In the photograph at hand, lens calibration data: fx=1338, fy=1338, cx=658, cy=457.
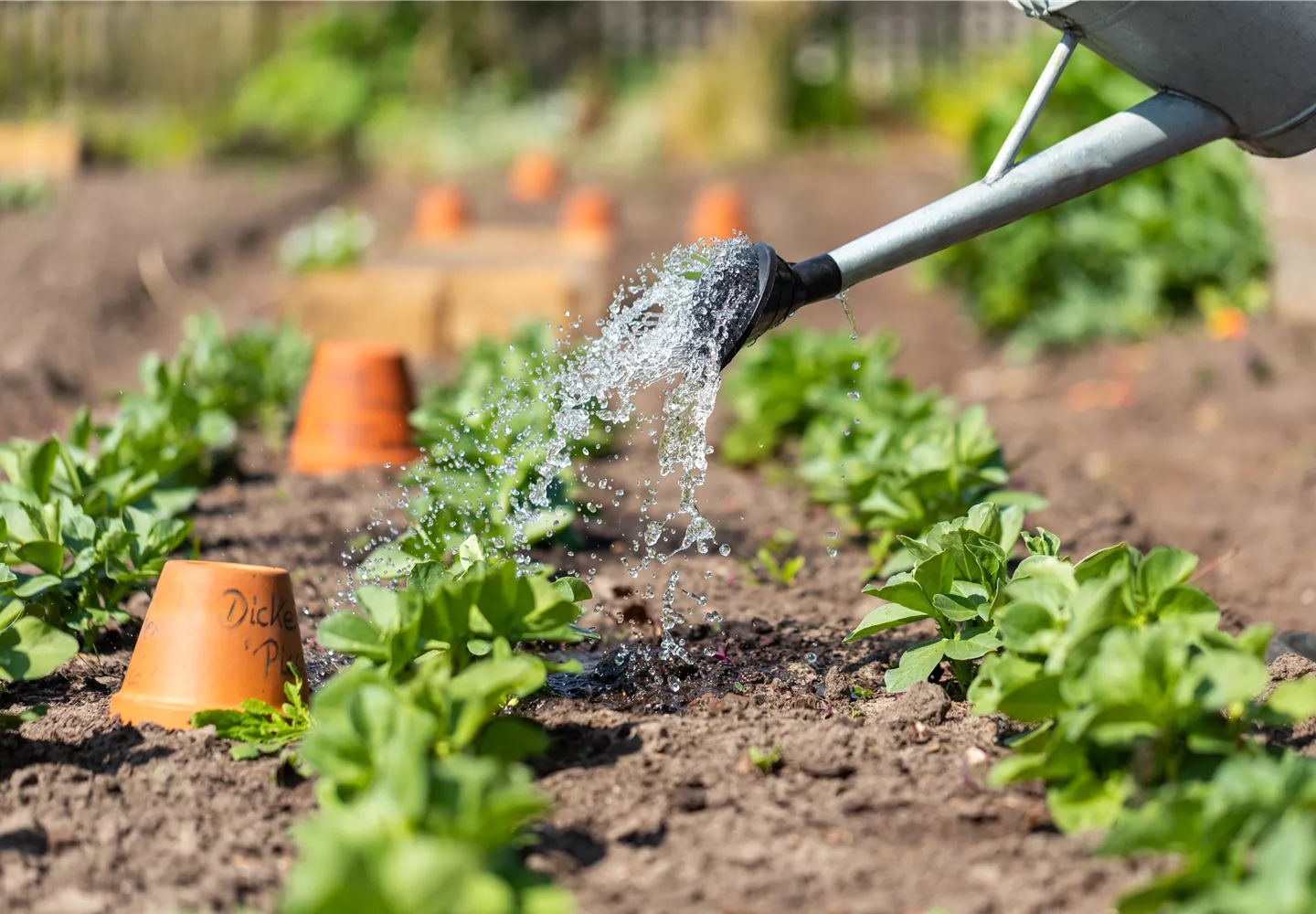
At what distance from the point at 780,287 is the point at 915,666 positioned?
59 cm

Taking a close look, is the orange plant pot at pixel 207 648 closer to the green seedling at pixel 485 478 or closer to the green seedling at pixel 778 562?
the green seedling at pixel 485 478

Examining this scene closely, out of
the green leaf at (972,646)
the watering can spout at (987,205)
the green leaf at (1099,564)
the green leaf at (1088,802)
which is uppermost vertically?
the watering can spout at (987,205)

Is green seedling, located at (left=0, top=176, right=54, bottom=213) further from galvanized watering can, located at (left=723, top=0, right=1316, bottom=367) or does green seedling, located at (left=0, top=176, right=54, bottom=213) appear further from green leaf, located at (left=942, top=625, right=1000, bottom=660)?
green leaf, located at (left=942, top=625, right=1000, bottom=660)

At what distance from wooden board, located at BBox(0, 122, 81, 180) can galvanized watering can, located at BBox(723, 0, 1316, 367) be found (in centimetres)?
1018

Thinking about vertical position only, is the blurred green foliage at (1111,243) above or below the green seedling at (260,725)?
above

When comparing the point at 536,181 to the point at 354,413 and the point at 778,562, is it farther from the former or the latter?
the point at 778,562

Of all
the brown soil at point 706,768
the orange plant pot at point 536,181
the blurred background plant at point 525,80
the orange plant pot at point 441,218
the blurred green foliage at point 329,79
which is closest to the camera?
the brown soil at point 706,768

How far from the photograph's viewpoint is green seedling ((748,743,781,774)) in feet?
5.92

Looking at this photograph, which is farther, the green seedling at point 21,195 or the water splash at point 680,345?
the green seedling at point 21,195

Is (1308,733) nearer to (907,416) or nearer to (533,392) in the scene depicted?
(907,416)

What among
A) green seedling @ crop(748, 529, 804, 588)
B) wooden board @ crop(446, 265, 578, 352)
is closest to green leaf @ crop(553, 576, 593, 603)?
green seedling @ crop(748, 529, 804, 588)

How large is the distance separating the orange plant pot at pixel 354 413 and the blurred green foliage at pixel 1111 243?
337 cm

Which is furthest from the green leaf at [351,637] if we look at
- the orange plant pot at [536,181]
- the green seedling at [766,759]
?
the orange plant pot at [536,181]

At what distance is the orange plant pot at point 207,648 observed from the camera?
6.59 ft
